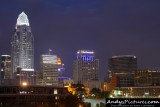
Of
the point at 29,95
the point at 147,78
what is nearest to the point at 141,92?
the point at 147,78

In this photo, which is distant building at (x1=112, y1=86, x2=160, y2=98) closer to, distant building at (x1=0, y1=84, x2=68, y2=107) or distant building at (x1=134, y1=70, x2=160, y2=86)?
distant building at (x1=134, y1=70, x2=160, y2=86)

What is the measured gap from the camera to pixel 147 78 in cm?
A: 16438

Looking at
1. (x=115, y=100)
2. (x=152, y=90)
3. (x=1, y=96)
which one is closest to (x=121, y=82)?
(x=152, y=90)

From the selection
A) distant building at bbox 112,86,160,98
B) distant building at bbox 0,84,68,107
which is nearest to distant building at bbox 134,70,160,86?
distant building at bbox 112,86,160,98

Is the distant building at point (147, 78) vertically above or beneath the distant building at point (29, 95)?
above

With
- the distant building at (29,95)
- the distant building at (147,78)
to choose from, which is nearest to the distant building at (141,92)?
the distant building at (147,78)

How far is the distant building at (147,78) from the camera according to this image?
6378 inches

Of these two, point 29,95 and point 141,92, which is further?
point 141,92

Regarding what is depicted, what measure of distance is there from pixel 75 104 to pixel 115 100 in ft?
174

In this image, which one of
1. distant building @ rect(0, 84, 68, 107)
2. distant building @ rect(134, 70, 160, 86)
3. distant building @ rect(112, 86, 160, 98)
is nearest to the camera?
distant building @ rect(0, 84, 68, 107)

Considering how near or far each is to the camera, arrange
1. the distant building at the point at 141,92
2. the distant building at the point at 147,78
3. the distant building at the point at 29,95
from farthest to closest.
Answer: the distant building at the point at 147,78, the distant building at the point at 141,92, the distant building at the point at 29,95

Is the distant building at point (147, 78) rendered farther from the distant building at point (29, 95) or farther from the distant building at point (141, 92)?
the distant building at point (29, 95)

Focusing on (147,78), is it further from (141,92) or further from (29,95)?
(29,95)

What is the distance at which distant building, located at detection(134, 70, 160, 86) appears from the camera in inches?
6378
